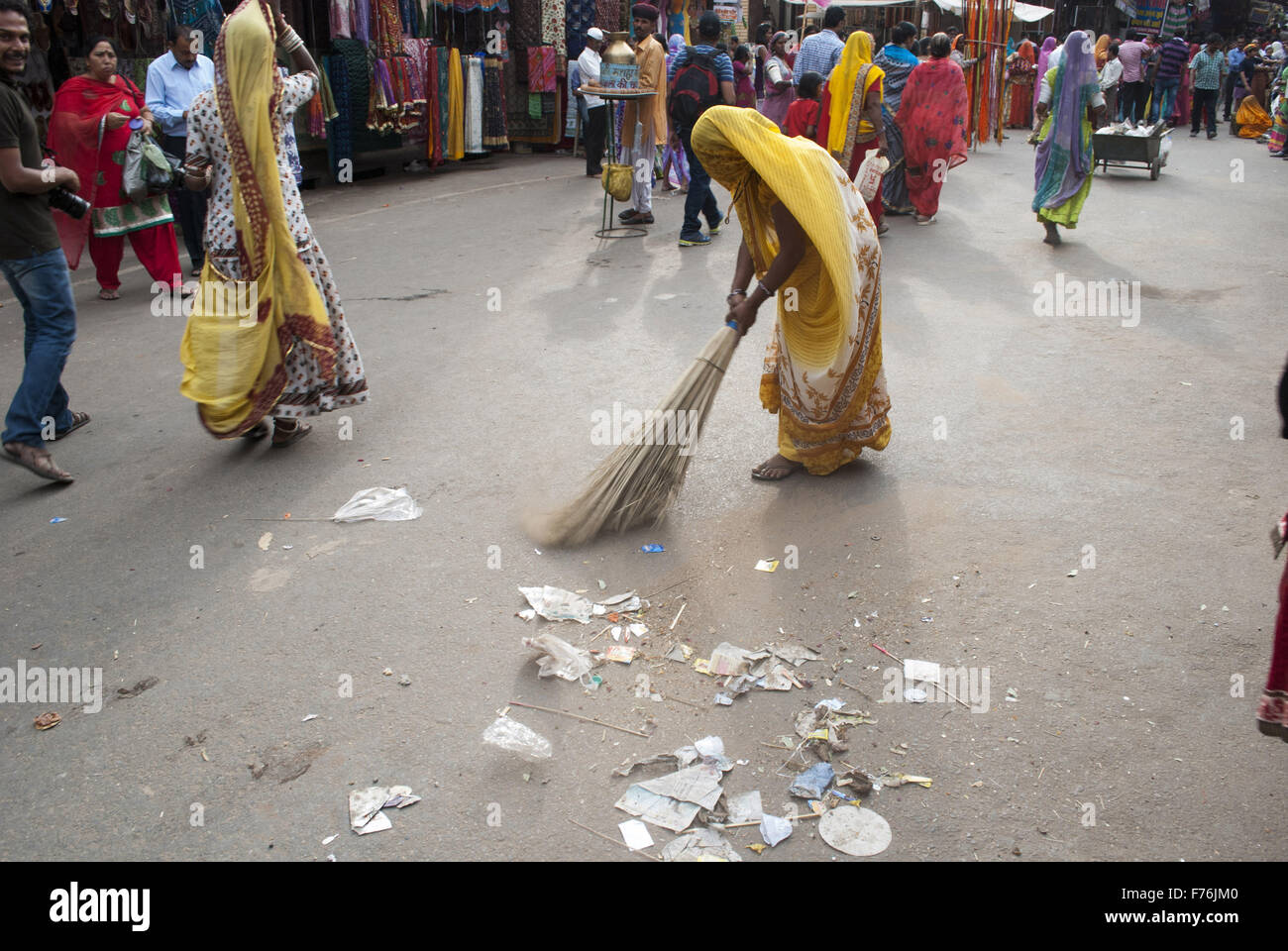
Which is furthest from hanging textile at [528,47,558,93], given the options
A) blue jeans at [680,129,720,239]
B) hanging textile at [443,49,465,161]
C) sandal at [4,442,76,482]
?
sandal at [4,442,76,482]

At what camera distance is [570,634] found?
3098 mm

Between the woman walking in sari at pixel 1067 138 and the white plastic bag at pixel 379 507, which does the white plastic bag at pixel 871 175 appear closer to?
the woman walking in sari at pixel 1067 138

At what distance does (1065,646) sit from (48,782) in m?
2.90

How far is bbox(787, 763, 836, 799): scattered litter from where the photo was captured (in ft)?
7.82

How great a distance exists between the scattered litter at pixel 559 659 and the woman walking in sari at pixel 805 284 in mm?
1445

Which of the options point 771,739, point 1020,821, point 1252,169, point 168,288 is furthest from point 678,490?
point 1252,169

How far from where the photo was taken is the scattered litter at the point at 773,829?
225cm

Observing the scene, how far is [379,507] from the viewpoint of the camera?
3.90 m

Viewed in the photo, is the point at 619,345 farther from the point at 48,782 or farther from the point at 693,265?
the point at 48,782

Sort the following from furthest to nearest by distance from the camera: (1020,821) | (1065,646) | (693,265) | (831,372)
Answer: (693,265), (831,372), (1065,646), (1020,821)

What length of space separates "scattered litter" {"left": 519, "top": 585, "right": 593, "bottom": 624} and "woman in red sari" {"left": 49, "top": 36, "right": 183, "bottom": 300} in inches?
205

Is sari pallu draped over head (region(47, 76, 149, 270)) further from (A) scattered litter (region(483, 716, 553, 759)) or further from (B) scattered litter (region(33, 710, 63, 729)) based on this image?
(A) scattered litter (region(483, 716, 553, 759))

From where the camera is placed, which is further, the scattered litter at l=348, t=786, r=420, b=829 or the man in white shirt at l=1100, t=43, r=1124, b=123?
the man in white shirt at l=1100, t=43, r=1124, b=123

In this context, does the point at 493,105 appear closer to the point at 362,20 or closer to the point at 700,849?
the point at 362,20
